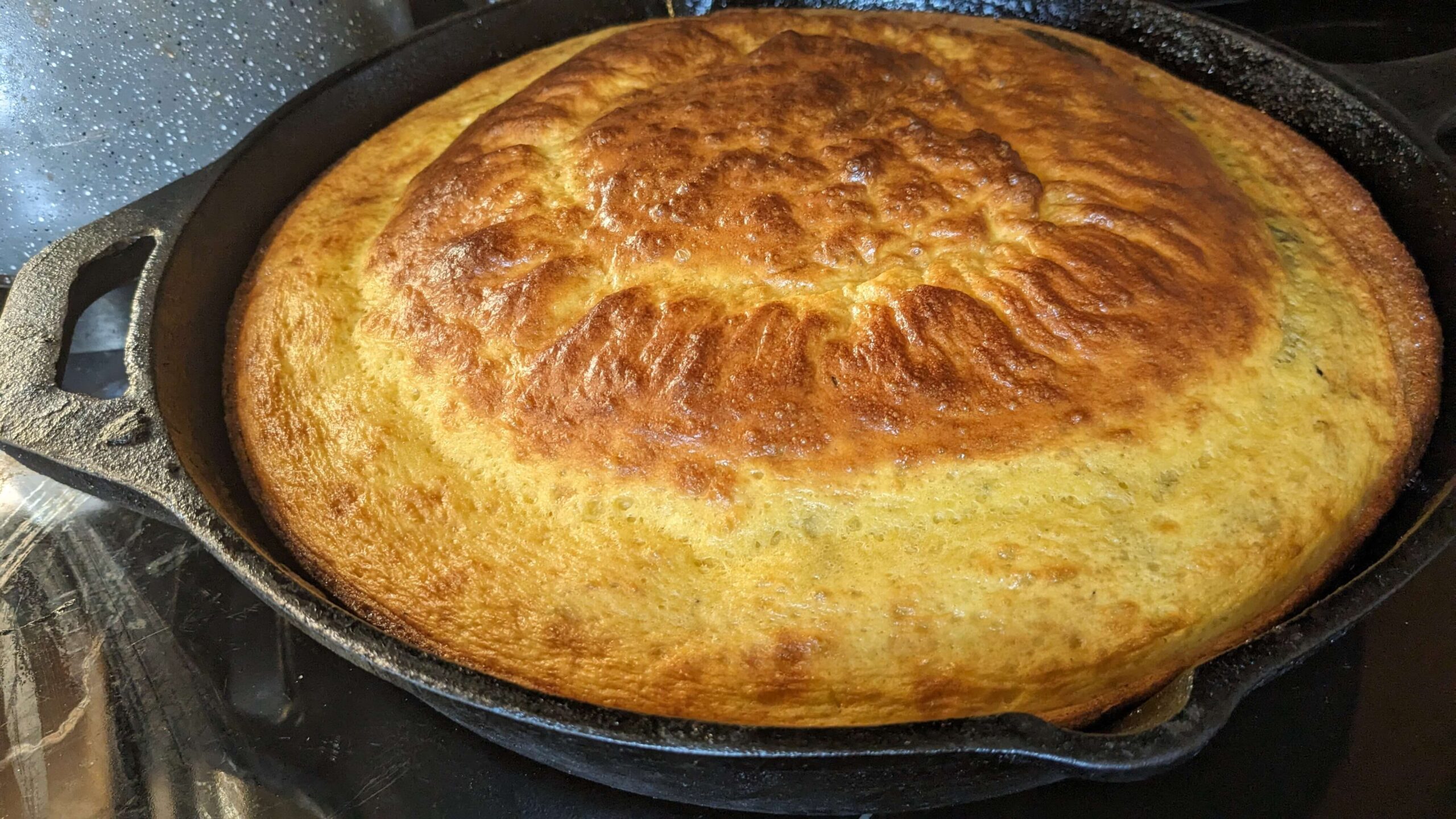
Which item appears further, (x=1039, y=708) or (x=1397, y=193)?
(x=1397, y=193)

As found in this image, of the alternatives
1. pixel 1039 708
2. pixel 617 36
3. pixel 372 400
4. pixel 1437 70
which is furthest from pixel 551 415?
pixel 1437 70

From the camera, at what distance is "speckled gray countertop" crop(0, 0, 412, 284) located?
7.80 feet

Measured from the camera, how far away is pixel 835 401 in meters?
1.57

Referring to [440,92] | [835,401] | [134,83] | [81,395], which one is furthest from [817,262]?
[134,83]

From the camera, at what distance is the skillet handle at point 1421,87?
213 centimetres

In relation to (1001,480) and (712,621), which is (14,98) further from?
(1001,480)

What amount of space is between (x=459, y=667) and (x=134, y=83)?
7.01 feet

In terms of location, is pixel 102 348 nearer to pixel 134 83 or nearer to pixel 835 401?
pixel 134 83

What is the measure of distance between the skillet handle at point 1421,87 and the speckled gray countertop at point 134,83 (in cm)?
261

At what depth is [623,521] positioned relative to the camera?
1.57 m

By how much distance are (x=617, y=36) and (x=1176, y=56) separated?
1.53 metres

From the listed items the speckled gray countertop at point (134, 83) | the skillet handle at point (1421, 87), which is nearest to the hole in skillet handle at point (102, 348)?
the speckled gray countertop at point (134, 83)

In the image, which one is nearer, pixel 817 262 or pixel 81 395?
pixel 81 395

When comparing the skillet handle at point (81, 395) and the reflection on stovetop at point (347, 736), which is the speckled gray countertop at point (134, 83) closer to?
the skillet handle at point (81, 395)
